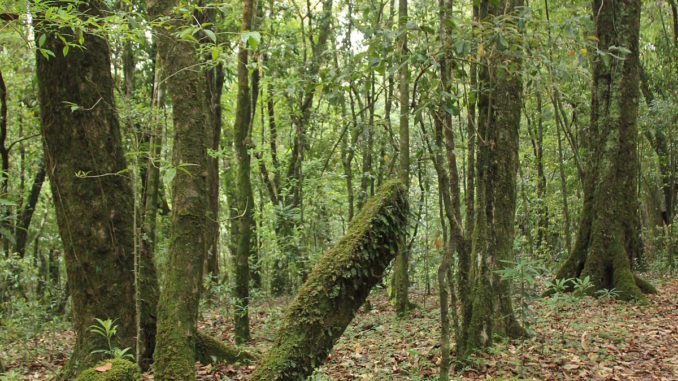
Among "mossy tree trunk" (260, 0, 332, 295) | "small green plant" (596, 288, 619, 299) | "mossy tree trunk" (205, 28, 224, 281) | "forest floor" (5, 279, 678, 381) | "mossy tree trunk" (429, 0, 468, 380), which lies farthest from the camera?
"mossy tree trunk" (205, 28, 224, 281)

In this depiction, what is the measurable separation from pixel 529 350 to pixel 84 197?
5.57 meters

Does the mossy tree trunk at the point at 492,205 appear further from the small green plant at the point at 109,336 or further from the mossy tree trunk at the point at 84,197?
the mossy tree trunk at the point at 84,197

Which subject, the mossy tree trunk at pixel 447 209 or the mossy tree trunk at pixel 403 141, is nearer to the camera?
the mossy tree trunk at pixel 447 209

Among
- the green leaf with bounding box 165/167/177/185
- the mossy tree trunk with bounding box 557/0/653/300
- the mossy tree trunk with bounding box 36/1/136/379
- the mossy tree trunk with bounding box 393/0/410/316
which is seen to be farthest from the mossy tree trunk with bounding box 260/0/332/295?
the mossy tree trunk with bounding box 557/0/653/300

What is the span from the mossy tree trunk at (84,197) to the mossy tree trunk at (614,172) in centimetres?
850

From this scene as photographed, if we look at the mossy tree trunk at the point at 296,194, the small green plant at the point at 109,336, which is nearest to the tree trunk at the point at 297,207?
the mossy tree trunk at the point at 296,194

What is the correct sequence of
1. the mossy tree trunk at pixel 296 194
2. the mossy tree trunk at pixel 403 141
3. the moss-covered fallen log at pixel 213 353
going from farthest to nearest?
the mossy tree trunk at pixel 296 194, the moss-covered fallen log at pixel 213 353, the mossy tree trunk at pixel 403 141

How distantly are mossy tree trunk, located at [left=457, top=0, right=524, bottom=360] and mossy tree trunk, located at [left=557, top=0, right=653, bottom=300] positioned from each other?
4.61 meters

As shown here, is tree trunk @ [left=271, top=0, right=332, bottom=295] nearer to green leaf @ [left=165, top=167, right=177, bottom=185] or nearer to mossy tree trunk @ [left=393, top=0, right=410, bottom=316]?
mossy tree trunk @ [left=393, top=0, right=410, bottom=316]

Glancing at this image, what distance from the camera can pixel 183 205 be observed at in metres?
4.53

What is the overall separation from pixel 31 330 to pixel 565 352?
8.27m

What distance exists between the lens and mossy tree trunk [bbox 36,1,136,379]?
5875mm

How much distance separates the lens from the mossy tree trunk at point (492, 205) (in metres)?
5.80

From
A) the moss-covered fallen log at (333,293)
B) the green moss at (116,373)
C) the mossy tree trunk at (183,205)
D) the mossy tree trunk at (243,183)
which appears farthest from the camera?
the mossy tree trunk at (243,183)
